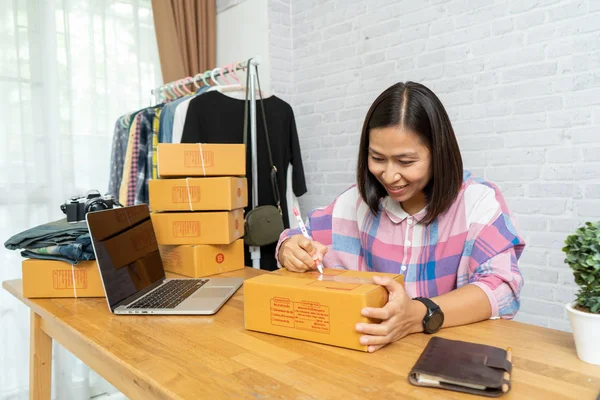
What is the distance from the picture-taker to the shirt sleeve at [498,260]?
103cm

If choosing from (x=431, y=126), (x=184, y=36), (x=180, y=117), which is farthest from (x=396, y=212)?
(x=184, y=36)

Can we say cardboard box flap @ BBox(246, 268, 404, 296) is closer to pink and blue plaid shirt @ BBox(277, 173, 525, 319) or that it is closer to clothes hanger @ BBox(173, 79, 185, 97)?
pink and blue plaid shirt @ BBox(277, 173, 525, 319)

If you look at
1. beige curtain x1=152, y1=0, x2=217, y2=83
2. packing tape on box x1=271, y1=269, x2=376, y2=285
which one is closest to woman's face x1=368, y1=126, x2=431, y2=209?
packing tape on box x1=271, y1=269, x2=376, y2=285

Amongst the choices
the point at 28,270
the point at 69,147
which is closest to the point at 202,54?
the point at 69,147

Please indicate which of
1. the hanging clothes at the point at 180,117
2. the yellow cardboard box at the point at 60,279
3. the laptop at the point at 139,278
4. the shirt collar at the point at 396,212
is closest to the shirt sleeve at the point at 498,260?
the shirt collar at the point at 396,212

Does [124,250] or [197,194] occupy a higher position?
[197,194]

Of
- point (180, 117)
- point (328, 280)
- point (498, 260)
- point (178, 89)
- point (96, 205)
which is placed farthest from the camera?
point (178, 89)

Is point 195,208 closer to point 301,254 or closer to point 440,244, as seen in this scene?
Answer: point 301,254

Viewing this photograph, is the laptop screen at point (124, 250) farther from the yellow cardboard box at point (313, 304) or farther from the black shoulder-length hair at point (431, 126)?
the black shoulder-length hair at point (431, 126)

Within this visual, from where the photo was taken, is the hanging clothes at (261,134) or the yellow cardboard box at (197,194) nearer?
the yellow cardboard box at (197,194)

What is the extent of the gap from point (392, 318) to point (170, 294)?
66 cm

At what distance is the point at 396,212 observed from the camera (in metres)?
1.26

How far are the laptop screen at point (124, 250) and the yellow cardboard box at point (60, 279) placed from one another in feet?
0.39

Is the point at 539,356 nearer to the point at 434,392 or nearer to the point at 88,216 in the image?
the point at 434,392
